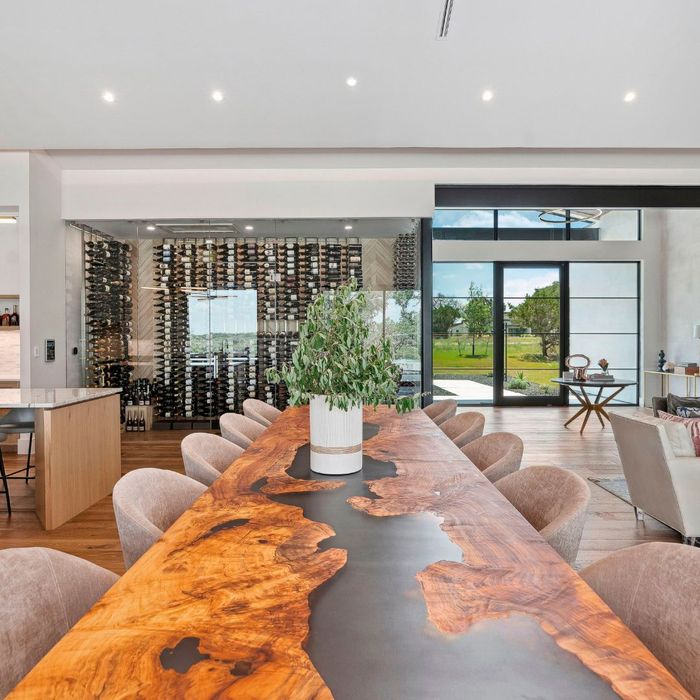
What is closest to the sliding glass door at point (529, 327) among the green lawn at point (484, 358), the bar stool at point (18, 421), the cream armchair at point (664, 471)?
the green lawn at point (484, 358)

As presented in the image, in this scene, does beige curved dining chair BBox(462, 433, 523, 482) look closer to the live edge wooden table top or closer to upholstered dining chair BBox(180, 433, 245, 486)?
the live edge wooden table top

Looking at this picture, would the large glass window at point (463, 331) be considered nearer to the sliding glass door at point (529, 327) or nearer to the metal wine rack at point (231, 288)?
the sliding glass door at point (529, 327)

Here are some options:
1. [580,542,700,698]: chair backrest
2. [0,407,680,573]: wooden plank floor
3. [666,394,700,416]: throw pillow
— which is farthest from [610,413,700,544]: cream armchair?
[580,542,700,698]: chair backrest

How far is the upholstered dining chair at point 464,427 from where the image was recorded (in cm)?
286

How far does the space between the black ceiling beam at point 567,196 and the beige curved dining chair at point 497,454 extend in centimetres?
465

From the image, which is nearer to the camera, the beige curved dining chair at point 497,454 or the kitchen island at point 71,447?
the beige curved dining chair at point 497,454

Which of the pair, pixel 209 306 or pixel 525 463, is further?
pixel 209 306

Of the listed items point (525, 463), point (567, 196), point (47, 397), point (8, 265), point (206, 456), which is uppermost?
point (567, 196)

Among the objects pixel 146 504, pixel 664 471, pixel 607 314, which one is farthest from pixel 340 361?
pixel 607 314

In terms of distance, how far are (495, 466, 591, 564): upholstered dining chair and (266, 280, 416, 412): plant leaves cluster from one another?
22.1 inches

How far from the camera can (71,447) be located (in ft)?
12.0

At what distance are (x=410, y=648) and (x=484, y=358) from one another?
9.74 meters

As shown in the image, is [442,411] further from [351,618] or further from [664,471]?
[351,618]

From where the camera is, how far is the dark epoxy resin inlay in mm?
680
